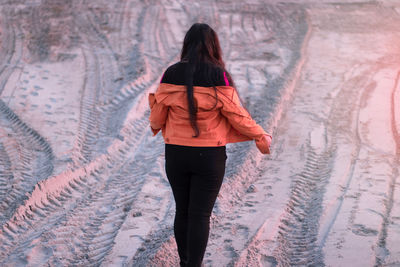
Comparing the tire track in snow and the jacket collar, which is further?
the tire track in snow

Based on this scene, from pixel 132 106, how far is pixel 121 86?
93 cm

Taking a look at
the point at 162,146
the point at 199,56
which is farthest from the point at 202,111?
the point at 162,146

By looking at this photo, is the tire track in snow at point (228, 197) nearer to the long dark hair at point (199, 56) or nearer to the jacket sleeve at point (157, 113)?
the jacket sleeve at point (157, 113)

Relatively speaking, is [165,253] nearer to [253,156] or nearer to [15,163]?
[253,156]

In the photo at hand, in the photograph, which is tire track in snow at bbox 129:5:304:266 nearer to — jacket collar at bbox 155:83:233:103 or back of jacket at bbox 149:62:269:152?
back of jacket at bbox 149:62:269:152

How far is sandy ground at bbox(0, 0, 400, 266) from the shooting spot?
433 cm

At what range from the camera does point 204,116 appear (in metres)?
3.00

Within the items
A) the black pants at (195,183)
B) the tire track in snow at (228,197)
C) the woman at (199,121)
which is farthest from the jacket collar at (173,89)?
the tire track in snow at (228,197)

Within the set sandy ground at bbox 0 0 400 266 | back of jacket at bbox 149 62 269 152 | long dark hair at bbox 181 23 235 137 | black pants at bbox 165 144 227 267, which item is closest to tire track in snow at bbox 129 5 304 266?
sandy ground at bbox 0 0 400 266

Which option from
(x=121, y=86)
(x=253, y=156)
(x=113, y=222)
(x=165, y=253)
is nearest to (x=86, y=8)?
(x=121, y=86)

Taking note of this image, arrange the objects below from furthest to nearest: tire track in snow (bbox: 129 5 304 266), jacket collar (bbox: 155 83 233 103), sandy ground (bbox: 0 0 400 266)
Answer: sandy ground (bbox: 0 0 400 266)
tire track in snow (bbox: 129 5 304 266)
jacket collar (bbox: 155 83 233 103)

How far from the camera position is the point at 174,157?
3105 millimetres

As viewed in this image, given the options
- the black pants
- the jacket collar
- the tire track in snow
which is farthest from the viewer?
the tire track in snow

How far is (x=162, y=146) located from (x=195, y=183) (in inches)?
131
